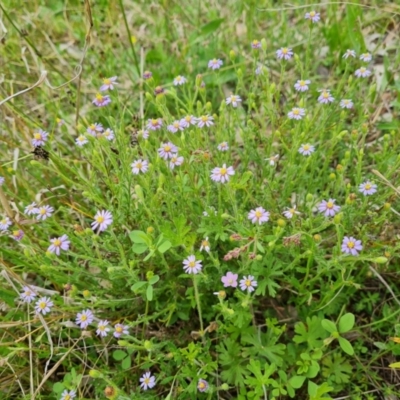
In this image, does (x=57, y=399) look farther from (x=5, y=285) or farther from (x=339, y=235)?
(x=339, y=235)

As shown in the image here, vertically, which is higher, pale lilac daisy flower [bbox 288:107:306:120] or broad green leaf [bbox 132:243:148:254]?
pale lilac daisy flower [bbox 288:107:306:120]

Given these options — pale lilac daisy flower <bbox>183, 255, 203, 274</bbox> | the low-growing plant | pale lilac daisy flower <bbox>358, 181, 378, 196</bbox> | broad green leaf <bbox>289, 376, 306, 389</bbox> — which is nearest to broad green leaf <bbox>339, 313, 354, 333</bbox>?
the low-growing plant

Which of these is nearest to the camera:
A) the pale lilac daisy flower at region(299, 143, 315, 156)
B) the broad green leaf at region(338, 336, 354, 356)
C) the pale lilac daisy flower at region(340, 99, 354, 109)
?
the broad green leaf at region(338, 336, 354, 356)

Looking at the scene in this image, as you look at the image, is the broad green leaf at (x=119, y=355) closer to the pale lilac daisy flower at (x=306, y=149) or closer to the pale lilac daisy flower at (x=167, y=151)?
the pale lilac daisy flower at (x=167, y=151)

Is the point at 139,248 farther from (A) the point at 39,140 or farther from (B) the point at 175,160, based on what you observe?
(A) the point at 39,140

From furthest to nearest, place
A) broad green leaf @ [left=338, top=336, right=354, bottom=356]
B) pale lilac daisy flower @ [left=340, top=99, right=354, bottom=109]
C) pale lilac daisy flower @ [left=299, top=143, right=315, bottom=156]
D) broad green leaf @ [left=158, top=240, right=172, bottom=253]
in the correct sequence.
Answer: pale lilac daisy flower @ [left=340, top=99, right=354, bottom=109]
pale lilac daisy flower @ [left=299, top=143, right=315, bottom=156]
broad green leaf @ [left=338, top=336, right=354, bottom=356]
broad green leaf @ [left=158, top=240, right=172, bottom=253]

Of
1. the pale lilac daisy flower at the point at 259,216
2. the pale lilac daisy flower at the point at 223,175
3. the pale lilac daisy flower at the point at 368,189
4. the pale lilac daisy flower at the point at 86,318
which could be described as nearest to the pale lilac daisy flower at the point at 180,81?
the pale lilac daisy flower at the point at 223,175

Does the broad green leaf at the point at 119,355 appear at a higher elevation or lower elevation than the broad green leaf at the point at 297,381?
higher

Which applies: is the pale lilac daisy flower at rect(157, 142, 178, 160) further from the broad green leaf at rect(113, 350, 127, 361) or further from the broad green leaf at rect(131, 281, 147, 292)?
the broad green leaf at rect(113, 350, 127, 361)

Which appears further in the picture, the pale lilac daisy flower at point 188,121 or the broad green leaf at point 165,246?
the pale lilac daisy flower at point 188,121

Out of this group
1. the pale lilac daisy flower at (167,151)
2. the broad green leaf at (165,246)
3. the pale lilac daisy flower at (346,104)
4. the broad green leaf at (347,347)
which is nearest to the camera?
the broad green leaf at (165,246)
